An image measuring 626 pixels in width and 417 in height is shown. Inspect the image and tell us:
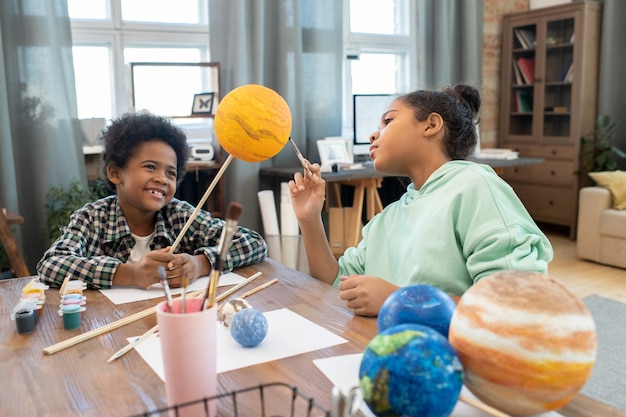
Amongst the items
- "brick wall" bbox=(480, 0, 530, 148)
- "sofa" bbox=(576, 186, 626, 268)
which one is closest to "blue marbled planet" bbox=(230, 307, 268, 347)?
"sofa" bbox=(576, 186, 626, 268)

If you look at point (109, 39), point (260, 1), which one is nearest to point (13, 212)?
point (109, 39)

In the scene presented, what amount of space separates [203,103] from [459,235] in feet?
9.69

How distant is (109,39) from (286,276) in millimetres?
2999

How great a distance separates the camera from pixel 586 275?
403 centimetres

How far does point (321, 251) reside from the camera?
57.7 inches

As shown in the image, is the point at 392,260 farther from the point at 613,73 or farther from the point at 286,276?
the point at 613,73

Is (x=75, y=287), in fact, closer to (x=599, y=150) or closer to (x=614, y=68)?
(x=599, y=150)

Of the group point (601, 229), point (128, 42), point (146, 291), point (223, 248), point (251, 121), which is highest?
point (128, 42)

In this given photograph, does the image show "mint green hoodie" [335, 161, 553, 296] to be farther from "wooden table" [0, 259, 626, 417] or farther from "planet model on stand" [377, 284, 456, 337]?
"planet model on stand" [377, 284, 456, 337]

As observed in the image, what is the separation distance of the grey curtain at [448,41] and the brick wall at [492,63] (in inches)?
12.0

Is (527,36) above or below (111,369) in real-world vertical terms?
above

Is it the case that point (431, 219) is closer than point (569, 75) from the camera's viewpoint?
Yes

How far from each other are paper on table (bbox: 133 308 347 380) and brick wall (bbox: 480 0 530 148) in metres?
4.80

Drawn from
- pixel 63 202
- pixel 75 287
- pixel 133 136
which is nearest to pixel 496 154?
pixel 63 202
